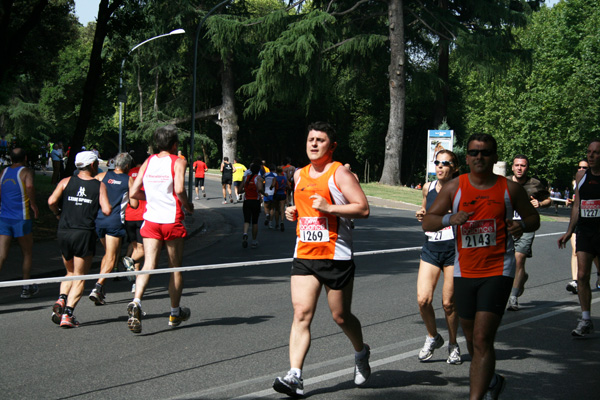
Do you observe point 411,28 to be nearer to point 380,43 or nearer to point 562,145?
point 380,43

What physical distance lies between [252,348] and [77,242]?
8.15 ft

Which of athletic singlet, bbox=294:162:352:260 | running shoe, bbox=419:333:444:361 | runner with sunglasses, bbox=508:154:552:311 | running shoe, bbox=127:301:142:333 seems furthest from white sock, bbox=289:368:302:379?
runner with sunglasses, bbox=508:154:552:311

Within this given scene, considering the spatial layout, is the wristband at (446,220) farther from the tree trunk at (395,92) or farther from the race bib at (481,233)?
the tree trunk at (395,92)

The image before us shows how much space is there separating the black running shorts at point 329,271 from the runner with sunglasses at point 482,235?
699 millimetres

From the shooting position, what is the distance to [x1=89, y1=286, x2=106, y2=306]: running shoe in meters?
8.62

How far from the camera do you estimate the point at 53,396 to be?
5.13 m

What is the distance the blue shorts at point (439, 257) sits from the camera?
20.2 ft

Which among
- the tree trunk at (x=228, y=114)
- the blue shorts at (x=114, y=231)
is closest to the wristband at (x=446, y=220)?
the blue shorts at (x=114, y=231)

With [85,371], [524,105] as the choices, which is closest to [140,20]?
[85,371]

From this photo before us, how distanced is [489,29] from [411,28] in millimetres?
4234

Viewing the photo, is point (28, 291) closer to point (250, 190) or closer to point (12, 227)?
point (12, 227)

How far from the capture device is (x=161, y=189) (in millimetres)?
7039

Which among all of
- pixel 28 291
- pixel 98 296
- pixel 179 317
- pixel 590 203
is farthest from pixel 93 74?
pixel 590 203

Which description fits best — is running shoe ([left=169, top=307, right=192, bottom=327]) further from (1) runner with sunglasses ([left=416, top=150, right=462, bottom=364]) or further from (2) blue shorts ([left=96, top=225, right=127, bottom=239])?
(1) runner with sunglasses ([left=416, top=150, right=462, bottom=364])
